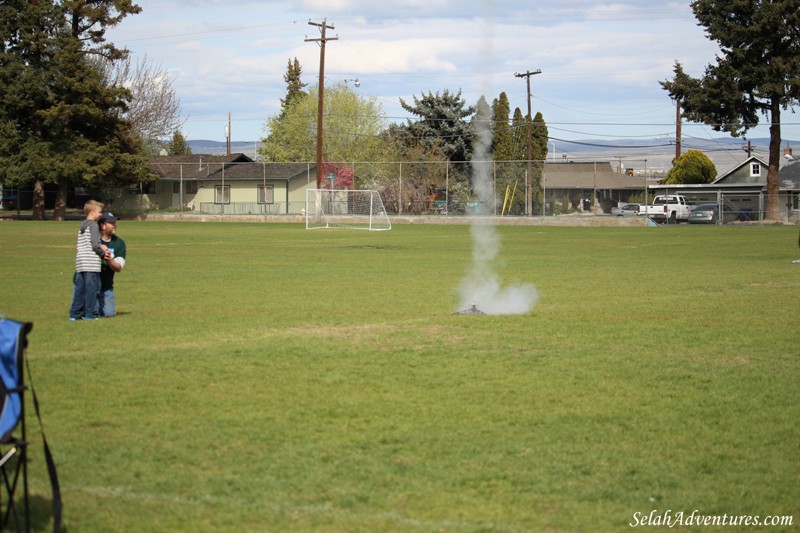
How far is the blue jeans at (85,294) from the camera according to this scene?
13703 mm

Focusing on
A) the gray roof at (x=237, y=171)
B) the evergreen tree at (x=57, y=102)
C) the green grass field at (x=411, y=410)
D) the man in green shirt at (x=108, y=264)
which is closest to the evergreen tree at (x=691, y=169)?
the gray roof at (x=237, y=171)

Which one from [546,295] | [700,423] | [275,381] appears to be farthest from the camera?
[546,295]

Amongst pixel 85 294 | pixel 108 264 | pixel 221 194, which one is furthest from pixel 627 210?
pixel 85 294

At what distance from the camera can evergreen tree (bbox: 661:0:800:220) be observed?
62875mm

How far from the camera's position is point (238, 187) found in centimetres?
8106

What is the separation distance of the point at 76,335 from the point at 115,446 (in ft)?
19.1

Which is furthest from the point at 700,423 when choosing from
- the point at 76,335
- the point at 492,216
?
the point at 492,216

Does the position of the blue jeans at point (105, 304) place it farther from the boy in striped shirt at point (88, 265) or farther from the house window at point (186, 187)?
the house window at point (186, 187)

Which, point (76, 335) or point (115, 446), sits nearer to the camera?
point (115, 446)

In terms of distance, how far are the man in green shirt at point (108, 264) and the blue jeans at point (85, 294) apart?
0.32 m

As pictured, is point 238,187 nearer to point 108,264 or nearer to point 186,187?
point 186,187

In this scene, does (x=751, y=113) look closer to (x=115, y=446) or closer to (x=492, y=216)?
(x=492, y=216)

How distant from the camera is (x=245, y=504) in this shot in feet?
18.8

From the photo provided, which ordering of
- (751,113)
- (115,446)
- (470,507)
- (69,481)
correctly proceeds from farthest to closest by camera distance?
1. (751,113)
2. (115,446)
3. (69,481)
4. (470,507)
